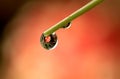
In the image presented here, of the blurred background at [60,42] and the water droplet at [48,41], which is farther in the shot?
the blurred background at [60,42]

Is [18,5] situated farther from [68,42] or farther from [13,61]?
[68,42]

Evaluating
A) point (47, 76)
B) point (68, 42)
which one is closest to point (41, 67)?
point (47, 76)

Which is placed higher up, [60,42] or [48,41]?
[60,42]

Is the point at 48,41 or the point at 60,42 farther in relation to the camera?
the point at 60,42

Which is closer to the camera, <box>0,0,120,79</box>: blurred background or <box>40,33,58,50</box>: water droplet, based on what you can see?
<box>40,33,58,50</box>: water droplet
